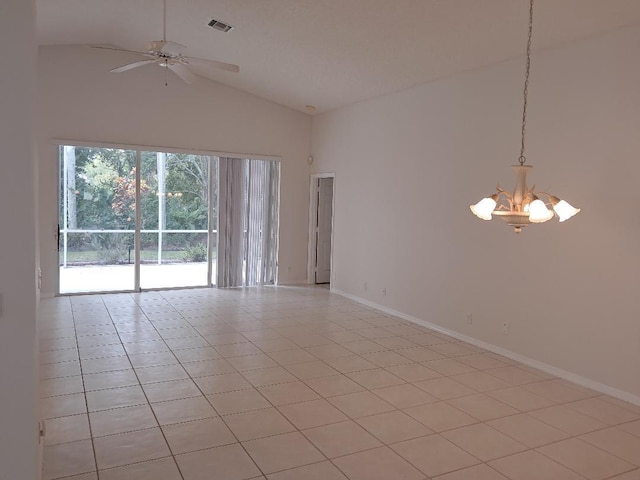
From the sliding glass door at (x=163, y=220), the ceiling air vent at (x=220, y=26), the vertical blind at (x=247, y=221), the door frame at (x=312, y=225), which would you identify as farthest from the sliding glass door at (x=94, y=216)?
the door frame at (x=312, y=225)

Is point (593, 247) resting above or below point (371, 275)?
above

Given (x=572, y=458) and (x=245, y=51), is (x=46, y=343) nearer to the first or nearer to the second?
(x=245, y=51)

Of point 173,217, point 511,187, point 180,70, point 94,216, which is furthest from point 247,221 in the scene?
point 511,187

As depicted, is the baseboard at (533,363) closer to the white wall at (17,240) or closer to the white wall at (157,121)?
the white wall at (157,121)

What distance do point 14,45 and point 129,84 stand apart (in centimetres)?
580

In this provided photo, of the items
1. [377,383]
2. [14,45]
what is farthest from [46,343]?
[14,45]

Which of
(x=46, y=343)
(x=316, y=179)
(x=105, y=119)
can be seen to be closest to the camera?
(x=46, y=343)

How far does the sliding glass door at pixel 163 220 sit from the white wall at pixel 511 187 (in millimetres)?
2018

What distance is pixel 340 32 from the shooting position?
16.9ft

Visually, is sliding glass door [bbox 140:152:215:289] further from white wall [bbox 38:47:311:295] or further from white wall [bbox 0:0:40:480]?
white wall [bbox 0:0:40:480]

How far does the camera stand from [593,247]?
4.19m

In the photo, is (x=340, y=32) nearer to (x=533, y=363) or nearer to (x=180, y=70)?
(x=180, y=70)

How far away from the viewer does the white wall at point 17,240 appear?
1897 mm

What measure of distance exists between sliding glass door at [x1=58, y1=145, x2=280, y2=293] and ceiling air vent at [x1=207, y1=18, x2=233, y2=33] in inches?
99.9
